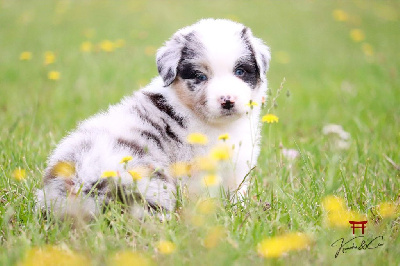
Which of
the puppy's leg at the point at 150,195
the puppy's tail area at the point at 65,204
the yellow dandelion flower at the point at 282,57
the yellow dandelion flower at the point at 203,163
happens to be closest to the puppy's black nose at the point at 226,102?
the yellow dandelion flower at the point at 203,163

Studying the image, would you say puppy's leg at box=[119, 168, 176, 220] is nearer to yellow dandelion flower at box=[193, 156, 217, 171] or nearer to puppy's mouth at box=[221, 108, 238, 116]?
yellow dandelion flower at box=[193, 156, 217, 171]

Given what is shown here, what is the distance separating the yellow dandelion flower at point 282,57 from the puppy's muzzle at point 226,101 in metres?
5.96

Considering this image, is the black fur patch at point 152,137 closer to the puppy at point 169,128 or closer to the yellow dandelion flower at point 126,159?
the puppy at point 169,128

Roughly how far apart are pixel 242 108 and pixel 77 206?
4.12 feet

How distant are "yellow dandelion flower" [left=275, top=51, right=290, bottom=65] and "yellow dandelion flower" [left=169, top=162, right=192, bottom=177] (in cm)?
623

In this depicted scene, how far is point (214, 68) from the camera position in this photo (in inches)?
132

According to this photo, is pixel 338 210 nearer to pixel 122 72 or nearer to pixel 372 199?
pixel 372 199

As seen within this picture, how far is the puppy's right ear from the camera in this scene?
136 inches

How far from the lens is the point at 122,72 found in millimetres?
7363

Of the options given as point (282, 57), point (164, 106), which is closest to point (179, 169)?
point (164, 106)

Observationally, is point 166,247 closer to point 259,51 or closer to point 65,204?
point 65,204

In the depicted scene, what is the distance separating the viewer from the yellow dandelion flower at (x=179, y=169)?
122 inches

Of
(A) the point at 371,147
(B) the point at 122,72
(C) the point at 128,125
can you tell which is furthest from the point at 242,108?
(B) the point at 122,72
